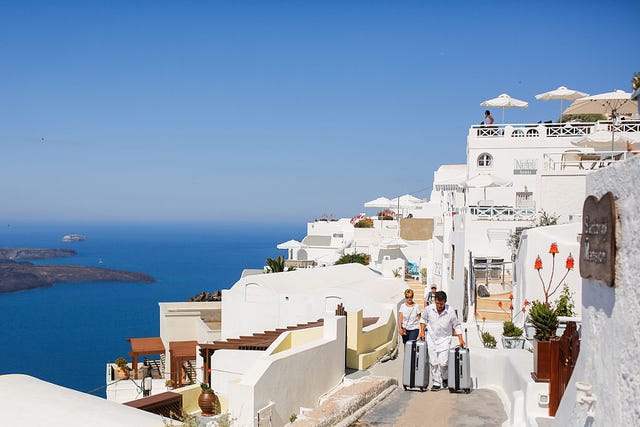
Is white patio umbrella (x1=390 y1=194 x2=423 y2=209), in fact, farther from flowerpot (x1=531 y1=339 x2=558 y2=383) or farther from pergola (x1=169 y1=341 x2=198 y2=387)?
flowerpot (x1=531 y1=339 x2=558 y2=383)

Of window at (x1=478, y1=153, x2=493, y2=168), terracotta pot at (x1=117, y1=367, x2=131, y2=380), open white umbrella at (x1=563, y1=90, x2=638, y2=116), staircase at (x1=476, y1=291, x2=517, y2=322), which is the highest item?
open white umbrella at (x1=563, y1=90, x2=638, y2=116)

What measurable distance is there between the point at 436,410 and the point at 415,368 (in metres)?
1.25

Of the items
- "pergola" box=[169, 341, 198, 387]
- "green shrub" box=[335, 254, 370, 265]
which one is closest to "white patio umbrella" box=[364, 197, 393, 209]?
"green shrub" box=[335, 254, 370, 265]

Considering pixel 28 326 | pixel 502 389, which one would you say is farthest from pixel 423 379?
pixel 28 326

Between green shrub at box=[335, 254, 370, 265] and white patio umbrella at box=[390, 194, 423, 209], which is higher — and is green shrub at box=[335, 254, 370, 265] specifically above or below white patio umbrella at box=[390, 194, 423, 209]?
below

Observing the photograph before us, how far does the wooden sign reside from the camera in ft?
14.0

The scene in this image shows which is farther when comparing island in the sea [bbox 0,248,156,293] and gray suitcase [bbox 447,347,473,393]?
island in the sea [bbox 0,248,156,293]

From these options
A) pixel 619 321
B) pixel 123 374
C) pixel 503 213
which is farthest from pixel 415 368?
pixel 123 374

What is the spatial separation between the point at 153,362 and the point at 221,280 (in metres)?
88.9

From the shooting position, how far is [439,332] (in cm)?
974

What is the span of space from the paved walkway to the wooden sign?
4.17 m

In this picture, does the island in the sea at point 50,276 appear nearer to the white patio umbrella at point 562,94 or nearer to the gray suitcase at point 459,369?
the white patio umbrella at point 562,94

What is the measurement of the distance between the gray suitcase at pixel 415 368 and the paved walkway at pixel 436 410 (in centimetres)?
15

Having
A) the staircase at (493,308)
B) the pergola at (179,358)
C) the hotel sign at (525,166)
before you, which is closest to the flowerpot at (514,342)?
the staircase at (493,308)
